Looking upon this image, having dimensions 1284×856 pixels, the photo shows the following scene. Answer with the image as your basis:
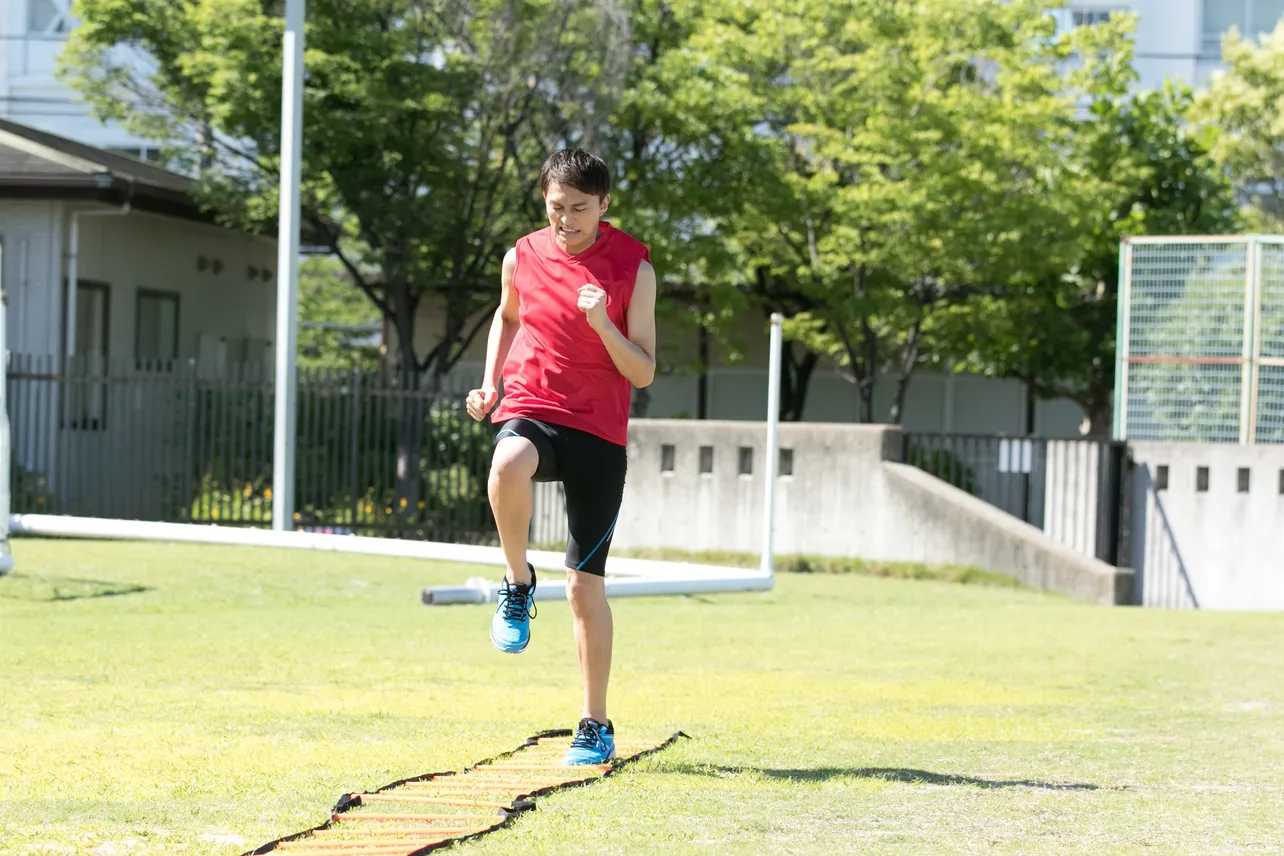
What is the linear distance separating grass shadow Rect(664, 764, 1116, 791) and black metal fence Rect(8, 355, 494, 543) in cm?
1506

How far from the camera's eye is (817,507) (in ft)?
63.2

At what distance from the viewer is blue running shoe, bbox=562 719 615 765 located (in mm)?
5426

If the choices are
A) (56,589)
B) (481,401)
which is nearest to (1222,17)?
(56,589)

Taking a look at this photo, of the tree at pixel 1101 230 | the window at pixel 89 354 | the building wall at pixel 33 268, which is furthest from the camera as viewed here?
the tree at pixel 1101 230

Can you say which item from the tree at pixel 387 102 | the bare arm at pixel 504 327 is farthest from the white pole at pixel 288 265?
the bare arm at pixel 504 327

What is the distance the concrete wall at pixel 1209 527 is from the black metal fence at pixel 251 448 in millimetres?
7406

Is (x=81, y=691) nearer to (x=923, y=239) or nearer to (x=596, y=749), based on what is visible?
(x=596, y=749)

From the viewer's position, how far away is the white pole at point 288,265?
1622 centimetres

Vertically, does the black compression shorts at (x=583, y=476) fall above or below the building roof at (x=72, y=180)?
below

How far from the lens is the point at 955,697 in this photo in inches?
314

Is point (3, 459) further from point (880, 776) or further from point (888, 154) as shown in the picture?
point (888, 154)

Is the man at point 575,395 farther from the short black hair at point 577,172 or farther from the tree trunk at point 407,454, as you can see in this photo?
the tree trunk at point 407,454

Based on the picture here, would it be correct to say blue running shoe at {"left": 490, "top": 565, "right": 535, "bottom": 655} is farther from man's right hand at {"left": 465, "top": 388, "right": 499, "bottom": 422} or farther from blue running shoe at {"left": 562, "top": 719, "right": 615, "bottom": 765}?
man's right hand at {"left": 465, "top": 388, "right": 499, "bottom": 422}

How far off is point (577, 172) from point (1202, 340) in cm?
1499
